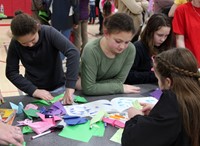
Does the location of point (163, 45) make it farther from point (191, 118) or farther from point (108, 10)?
point (108, 10)

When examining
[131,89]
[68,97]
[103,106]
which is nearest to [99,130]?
[103,106]

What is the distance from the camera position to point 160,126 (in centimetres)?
103

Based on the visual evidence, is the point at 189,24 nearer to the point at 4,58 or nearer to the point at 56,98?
the point at 56,98

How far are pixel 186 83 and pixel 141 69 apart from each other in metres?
1.21

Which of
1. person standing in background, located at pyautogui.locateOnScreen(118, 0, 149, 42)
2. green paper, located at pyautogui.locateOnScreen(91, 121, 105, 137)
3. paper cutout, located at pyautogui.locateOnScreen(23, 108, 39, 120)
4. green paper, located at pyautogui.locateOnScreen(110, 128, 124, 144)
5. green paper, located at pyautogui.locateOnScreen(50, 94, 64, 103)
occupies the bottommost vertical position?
green paper, located at pyautogui.locateOnScreen(110, 128, 124, 144)

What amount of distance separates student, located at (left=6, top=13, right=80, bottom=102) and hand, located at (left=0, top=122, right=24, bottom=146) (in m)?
0.49

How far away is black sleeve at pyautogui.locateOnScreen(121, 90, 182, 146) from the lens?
1019 mm

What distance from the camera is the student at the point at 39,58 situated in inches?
66.2

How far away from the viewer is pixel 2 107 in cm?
160

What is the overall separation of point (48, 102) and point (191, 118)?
887 millimetres

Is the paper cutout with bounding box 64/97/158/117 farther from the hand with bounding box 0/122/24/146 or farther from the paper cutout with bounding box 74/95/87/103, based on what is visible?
the hand with bounding box 0/122/24/146

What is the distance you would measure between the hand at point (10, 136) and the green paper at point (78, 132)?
0.20m

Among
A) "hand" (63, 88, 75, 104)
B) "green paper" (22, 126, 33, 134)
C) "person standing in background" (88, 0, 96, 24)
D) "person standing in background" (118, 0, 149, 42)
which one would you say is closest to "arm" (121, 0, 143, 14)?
"person standing in background" (118, 0, 149, 42)

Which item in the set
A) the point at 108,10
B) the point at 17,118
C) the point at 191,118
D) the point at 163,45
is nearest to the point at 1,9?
the point at 108,10
